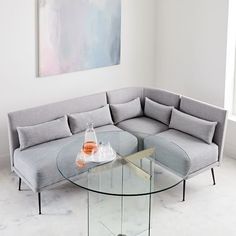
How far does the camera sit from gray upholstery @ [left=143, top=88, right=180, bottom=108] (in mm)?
5316

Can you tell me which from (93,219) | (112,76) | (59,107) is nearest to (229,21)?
(112,76)

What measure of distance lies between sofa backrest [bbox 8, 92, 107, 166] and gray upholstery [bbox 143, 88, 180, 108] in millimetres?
569

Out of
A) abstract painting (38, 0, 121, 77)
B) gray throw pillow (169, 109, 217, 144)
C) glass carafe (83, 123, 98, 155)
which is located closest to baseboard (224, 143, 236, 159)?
gray throw pillow (169, 109, 217, 144)

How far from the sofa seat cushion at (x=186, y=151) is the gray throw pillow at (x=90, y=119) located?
64cm

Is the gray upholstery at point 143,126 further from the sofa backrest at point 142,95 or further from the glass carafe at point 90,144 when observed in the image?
the glass carafe at point 90,144

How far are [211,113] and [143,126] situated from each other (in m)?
0.77

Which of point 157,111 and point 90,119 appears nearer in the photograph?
point 90,119

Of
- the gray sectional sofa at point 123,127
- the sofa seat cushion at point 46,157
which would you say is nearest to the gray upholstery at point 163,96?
the gray sectional sofa at point 123,127

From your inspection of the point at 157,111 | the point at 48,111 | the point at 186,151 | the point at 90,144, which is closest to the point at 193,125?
the point at 186,151

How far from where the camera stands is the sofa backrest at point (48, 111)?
15.5 ft

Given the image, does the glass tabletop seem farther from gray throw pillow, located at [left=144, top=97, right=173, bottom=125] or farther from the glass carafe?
gray throw pillow, located at [left=144, top=97, right=173, bottom=125]

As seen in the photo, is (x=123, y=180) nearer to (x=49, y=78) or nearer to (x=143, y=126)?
(x=143, y=126)

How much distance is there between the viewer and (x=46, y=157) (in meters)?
4.48

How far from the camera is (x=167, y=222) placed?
4270 millimetres
